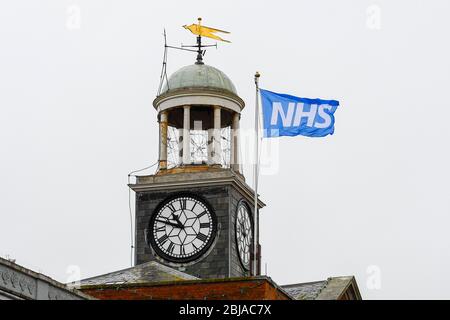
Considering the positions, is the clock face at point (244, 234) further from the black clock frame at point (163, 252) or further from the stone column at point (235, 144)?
the stone column at point (235, 144)

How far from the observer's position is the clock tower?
63.3m

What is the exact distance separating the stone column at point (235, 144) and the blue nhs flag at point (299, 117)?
8.42 m

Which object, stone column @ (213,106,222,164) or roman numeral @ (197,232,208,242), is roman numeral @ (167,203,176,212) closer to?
roman numeral @ (197,232,208,242)

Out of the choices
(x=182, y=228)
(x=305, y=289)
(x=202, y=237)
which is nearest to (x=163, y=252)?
(x=182, y=228)

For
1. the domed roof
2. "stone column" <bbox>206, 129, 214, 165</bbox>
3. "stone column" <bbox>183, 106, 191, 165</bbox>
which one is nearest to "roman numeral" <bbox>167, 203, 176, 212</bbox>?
"stone column" <bbox>183, 106, 191, 165</bbox>

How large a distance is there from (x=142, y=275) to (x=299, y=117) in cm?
853

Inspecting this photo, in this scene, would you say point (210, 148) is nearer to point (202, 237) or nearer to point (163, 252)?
point (202, 237)

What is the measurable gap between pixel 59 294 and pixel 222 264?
904 inches

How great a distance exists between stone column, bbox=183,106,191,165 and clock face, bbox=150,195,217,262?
221cm

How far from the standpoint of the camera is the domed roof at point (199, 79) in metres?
65.7

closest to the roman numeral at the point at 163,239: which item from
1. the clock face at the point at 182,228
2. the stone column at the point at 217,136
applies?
the clock face at the point at 182,228

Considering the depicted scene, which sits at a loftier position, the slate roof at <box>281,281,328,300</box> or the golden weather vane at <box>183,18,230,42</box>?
the golden weather vane at <box>183,18,230,42</box>

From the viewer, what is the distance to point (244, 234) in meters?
65.6
